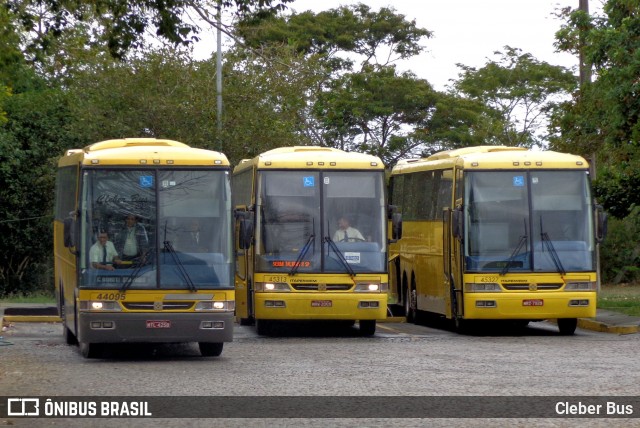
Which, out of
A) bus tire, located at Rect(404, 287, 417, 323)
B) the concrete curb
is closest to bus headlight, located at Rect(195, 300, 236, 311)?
the concrete curb

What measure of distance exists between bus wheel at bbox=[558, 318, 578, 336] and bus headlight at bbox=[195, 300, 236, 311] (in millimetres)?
8008

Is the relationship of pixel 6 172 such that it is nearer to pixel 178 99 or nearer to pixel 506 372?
pixel 178 99

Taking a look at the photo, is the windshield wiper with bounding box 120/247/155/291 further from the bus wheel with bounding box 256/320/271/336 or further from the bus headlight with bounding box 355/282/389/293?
the bus wheel with bounding box 256/320/271/336

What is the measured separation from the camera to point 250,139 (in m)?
39.3

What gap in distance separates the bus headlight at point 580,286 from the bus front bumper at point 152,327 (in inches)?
291

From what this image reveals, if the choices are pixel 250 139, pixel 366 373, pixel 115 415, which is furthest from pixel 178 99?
pixel 115 415

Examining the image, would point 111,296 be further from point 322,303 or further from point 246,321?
point 246,321

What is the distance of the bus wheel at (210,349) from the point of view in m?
18.4

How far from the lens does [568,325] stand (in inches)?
934

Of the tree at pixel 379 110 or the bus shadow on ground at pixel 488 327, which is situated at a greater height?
the tree at pixel 379 110

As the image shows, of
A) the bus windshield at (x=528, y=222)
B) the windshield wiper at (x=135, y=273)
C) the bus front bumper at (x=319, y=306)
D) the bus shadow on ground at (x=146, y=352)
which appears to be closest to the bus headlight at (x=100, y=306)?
the windshield wiper at (x=135, y=273)

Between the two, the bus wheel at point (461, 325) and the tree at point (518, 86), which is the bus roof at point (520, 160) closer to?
the bus wheel at point (461, 325)

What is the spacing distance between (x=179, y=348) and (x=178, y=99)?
68.0 ft

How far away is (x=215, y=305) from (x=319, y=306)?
4810 millimetres
